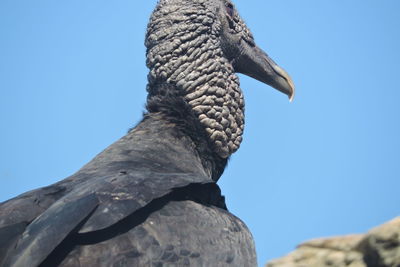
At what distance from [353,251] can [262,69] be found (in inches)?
192

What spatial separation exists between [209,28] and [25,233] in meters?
3.16

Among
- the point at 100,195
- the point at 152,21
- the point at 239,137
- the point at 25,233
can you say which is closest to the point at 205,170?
the point at 239,137

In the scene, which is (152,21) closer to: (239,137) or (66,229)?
(239,137)

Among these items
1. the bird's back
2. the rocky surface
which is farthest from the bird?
the rocky surface

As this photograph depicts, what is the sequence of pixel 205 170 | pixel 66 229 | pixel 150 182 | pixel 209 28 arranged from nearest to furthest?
pixel 66 229 → pixel 150 182 → pixel 205 170 → pixel 209 28

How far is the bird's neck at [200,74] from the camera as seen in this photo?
17.5 feet

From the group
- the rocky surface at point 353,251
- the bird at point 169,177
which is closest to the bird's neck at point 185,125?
the bird at point 169,177

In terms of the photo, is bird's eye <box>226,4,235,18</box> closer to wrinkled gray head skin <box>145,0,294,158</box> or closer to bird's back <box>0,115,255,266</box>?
wrinkled gray head skin <box>145,0,294,158</box>

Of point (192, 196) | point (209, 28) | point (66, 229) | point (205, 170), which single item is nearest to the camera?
point (66, 229)

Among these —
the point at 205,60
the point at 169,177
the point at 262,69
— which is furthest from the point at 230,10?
Answer: the point at 169,177

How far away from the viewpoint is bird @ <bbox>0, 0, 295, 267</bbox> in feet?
9.87

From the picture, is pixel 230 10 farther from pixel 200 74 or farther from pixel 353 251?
pixel 353 251

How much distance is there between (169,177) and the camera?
3.79m

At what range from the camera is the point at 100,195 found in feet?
10.7
